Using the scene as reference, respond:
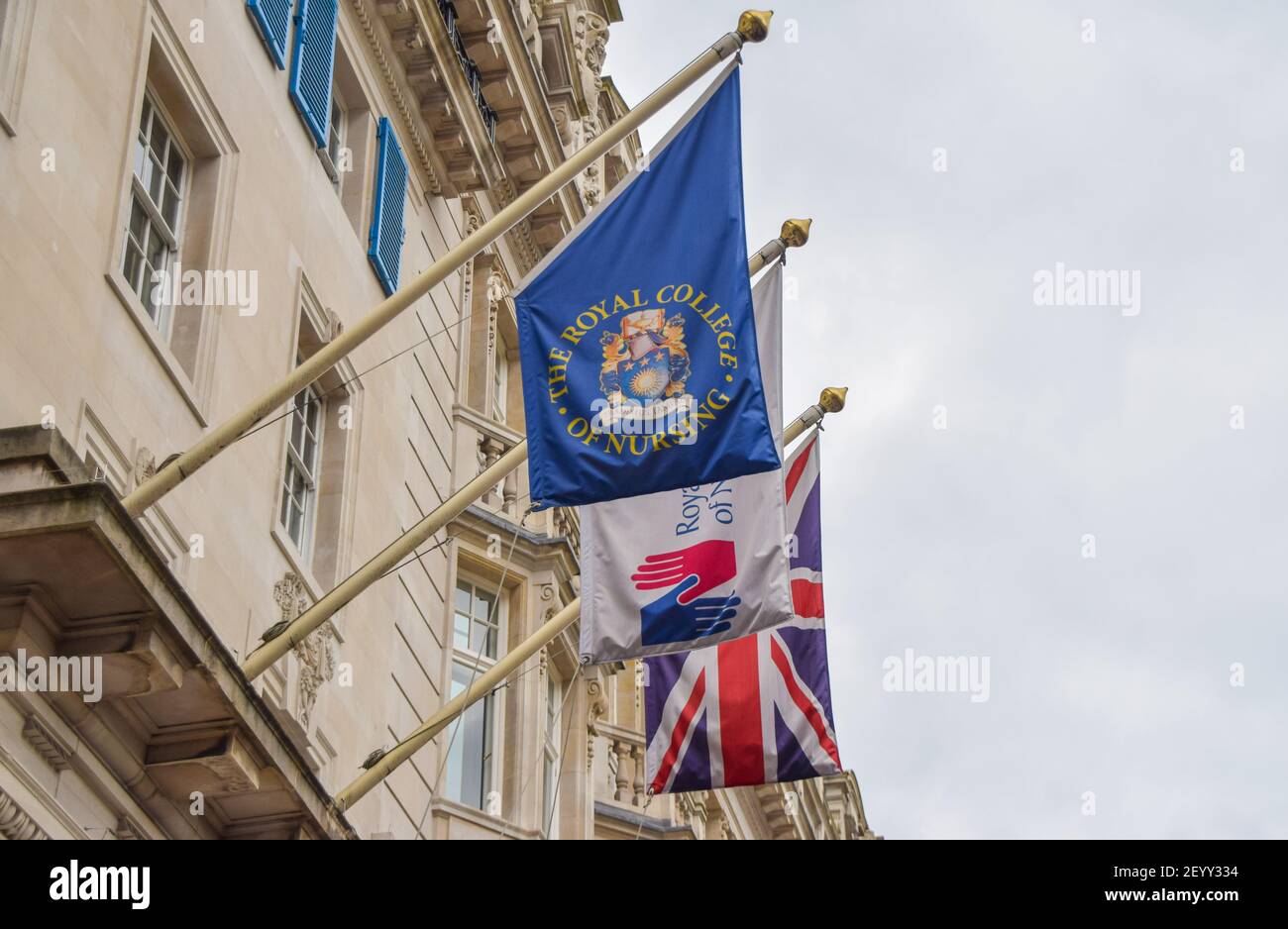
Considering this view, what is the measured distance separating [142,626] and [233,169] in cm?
658

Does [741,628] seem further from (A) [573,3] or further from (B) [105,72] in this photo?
(A) [573,3]

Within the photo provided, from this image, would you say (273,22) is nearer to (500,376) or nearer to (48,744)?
(500,376)

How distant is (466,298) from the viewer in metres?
23.9

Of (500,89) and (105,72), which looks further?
(500,89)

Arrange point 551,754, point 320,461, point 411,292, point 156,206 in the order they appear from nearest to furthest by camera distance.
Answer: point 411,292 < point 156,206 < point 320,461 < point 551,754

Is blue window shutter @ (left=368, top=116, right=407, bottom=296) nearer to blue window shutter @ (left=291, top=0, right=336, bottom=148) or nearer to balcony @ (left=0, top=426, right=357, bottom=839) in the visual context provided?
blue window shutter @ (left=291, top=0, right=336, bottom=148)

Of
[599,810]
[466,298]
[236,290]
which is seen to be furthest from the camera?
[599,810]

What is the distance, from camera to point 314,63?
62.3 feet

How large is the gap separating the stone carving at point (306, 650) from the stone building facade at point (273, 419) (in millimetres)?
44

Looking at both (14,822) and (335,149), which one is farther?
(335,149)

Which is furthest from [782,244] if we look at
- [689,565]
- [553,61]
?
[553,61]

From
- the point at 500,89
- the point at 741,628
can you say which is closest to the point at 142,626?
the point at 741,628

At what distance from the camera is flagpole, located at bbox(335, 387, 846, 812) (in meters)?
14.8

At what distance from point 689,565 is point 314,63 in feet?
24.4
